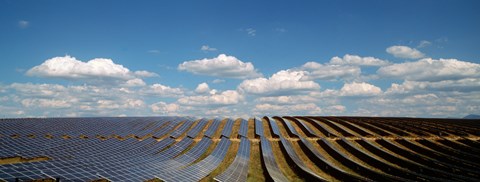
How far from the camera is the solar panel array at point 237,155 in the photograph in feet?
102

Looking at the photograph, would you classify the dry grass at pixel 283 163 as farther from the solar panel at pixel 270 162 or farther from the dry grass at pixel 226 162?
the dry grass at pixel 226 162

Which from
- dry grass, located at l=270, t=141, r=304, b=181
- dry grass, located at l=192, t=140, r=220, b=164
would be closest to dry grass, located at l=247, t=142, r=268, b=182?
dry grass, located at l=270, t=141, r=304, b=181

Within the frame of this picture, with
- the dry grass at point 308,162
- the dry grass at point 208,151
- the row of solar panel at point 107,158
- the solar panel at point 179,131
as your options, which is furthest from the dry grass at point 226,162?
the solar panel at point 179,131

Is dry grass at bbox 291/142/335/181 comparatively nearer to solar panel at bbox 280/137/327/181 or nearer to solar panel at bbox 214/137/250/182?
solar panel at bbox 280/137/327/181

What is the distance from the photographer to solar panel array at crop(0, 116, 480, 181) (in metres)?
31.1

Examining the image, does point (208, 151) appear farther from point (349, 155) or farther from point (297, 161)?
point (349, 155)

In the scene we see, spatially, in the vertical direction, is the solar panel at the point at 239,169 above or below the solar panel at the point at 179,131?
below

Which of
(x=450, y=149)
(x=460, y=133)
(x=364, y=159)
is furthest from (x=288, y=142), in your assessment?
(x=460, y=133)

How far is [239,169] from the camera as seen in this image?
38281 mm

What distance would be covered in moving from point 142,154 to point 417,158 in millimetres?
37208

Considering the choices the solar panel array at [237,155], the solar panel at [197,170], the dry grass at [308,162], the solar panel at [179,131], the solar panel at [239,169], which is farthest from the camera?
the solar panel at [179,131]

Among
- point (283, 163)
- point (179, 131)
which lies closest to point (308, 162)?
point (283, 163)

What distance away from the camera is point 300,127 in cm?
7606

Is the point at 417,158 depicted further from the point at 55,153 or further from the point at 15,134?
the point at 15,134
